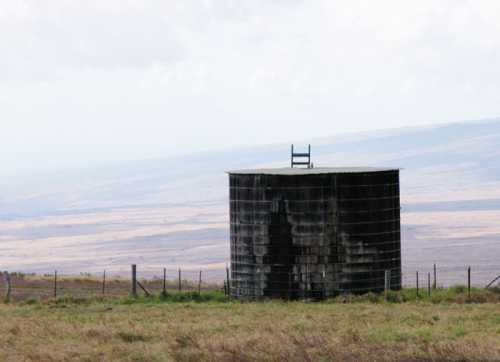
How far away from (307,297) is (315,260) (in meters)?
1.31

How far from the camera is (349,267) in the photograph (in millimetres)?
42438

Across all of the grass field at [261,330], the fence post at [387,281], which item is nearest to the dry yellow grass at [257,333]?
the grass field at [261,330]

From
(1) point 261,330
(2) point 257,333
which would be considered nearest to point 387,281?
(1) point 261,330

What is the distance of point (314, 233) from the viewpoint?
139 feet

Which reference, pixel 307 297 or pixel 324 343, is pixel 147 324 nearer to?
pixel 324 343

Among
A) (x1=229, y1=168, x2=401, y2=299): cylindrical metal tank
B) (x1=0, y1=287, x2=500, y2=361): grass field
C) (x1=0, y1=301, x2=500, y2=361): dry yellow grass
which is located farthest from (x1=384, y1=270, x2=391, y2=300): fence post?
(x1=0, y1=301, x2=500, y2=361): dry yellow grass

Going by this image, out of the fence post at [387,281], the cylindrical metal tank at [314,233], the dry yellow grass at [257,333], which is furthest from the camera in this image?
the fence post at [387,281]

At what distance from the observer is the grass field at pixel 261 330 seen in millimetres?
26000

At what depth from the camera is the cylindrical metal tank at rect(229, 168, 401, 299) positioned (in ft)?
139

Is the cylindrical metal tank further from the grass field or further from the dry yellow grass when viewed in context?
the dry yellow grass

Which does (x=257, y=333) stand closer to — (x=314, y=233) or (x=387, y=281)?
(x=314, y=233)

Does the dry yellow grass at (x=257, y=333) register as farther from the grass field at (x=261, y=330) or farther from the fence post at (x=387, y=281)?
the fence post at (x=387, y=281)

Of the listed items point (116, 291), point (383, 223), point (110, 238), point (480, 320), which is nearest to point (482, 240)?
point (110, 238)

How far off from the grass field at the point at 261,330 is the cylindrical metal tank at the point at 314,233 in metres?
1.43
